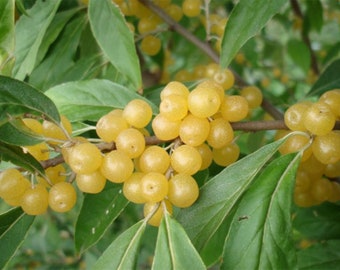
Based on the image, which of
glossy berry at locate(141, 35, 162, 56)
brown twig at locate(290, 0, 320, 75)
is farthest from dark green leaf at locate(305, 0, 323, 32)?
glossy berry at locate(141, 35, 162, 56)

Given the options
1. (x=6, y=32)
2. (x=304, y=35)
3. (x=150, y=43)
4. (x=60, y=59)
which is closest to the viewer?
(x=6, y=32)

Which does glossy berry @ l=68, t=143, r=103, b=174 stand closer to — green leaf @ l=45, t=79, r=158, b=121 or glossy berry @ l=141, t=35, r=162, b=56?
green leaf @ l=45, t=79, r=158, b=121

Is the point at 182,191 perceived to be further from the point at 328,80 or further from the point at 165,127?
the point at 328,80

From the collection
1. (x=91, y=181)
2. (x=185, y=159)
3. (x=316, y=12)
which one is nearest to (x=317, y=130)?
(x=185, y=159)

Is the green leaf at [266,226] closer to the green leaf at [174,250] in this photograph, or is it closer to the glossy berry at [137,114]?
the green leaf at [174,250]

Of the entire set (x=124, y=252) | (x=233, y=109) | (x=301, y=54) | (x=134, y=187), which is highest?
(x=233, y=109)

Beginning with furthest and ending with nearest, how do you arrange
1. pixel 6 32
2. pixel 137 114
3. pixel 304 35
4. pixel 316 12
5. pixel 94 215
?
pixel 304 35 < pixel 316 12 < pixel 94 215 < pixel 6 32 < pixel 137 114

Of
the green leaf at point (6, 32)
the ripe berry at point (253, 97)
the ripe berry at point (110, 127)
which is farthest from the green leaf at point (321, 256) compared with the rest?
the green leaf at point (6, 32)
